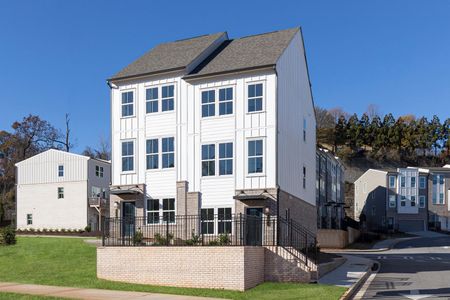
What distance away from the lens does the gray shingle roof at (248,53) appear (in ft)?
82.7

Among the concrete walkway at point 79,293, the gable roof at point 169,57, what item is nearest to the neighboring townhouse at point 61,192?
the gable roof at point 169,57

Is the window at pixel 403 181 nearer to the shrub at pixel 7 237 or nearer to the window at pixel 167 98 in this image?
the window at pixel 167 98

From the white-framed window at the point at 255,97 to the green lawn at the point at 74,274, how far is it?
9.50 meters

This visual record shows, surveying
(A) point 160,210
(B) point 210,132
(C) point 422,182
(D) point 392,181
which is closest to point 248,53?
(B) point 210,132

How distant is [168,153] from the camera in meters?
26.4

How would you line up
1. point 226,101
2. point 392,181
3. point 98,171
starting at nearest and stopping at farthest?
point 226,101, point 98,171, point 392,181

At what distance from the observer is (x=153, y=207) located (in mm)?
26438

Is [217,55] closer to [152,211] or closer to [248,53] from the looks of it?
[248,53]

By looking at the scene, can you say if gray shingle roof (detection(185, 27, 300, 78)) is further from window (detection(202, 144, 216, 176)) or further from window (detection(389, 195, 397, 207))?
window (detection(389, 195, 397, 207))

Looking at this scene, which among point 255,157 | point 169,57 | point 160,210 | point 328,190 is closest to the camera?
point 255,157

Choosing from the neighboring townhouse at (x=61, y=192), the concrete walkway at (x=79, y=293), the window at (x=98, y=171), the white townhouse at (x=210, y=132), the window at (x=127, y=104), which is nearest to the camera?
the concrete walkway at (x=79, y=293)

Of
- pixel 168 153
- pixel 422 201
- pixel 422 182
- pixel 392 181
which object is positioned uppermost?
pixel 168 153

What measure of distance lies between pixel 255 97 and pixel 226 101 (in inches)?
59.6

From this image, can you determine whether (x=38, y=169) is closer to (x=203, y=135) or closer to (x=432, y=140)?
(x=203, y=135)
